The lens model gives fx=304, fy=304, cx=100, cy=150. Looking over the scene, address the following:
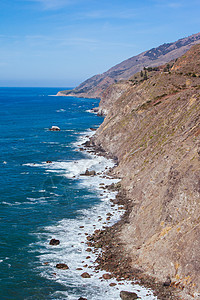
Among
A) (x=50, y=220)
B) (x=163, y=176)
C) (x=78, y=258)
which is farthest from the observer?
(x=50, y=220)

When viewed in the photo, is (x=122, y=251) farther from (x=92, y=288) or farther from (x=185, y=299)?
(x=185, y=299)

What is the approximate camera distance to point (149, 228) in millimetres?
36469

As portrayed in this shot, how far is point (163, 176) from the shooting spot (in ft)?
145

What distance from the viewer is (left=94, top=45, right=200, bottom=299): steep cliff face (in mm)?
30328

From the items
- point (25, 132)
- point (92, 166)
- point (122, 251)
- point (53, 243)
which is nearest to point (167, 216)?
point (122, 251)

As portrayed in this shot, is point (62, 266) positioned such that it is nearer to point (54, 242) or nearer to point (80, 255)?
point (80, 255)

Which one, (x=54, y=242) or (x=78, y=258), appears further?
(x=54, y=242)

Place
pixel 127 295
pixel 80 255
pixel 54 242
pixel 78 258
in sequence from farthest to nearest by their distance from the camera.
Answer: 1. pixel 54 242
2. pixel 80 255
3. pixel 78 258
4. pixel 127 295

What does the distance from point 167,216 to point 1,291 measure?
1921 centimetres

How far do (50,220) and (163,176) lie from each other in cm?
1818

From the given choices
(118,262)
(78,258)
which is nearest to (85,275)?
(78,258)

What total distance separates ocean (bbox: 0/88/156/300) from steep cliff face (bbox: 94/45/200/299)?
405 centimetres

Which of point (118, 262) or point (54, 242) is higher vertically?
point (54, 242)

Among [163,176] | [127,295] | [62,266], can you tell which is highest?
[163,176]
